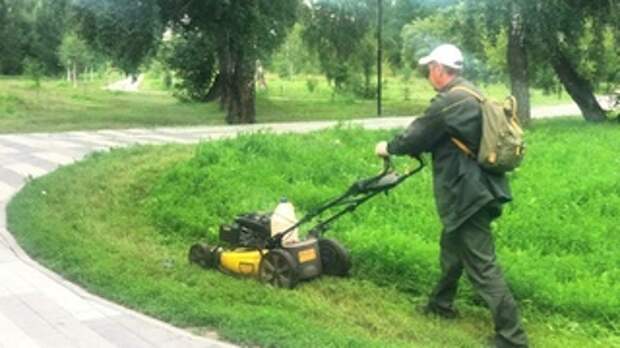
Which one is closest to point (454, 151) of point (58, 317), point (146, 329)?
point (146, 329)

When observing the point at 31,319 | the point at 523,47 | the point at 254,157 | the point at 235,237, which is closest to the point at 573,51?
the point at 523,47

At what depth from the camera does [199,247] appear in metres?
5.90

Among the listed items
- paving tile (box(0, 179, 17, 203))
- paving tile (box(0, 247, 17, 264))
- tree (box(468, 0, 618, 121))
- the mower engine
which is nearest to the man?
the mower engine

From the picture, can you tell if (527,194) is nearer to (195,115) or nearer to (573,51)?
(573,51)

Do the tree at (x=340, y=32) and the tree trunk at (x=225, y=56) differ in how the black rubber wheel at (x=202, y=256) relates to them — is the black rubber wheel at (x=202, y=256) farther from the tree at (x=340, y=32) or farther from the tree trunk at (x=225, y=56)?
the tree at (x=340, y=32)

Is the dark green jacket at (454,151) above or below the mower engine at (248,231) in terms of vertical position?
above

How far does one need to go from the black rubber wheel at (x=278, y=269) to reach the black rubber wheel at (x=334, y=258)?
1.37 feet

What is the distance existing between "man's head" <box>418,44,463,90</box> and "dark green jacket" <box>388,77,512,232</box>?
53mm

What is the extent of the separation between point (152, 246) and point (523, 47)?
40.7ft

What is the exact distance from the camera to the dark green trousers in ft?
13.8

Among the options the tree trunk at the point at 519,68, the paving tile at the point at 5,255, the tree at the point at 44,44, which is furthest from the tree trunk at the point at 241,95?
the tree at the point at 44,44

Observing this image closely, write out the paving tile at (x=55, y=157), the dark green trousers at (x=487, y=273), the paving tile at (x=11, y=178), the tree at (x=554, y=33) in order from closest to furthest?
the dark green trousers at (x=487, y=273)
the paving tile at (x=11, y=178)
the paving tile at (x=55, y=157)
the tree at (x=554, y=33)

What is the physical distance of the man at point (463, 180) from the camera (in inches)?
167

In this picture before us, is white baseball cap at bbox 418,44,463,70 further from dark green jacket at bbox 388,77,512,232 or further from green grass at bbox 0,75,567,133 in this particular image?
green grass at bbox 0,75,567,133
